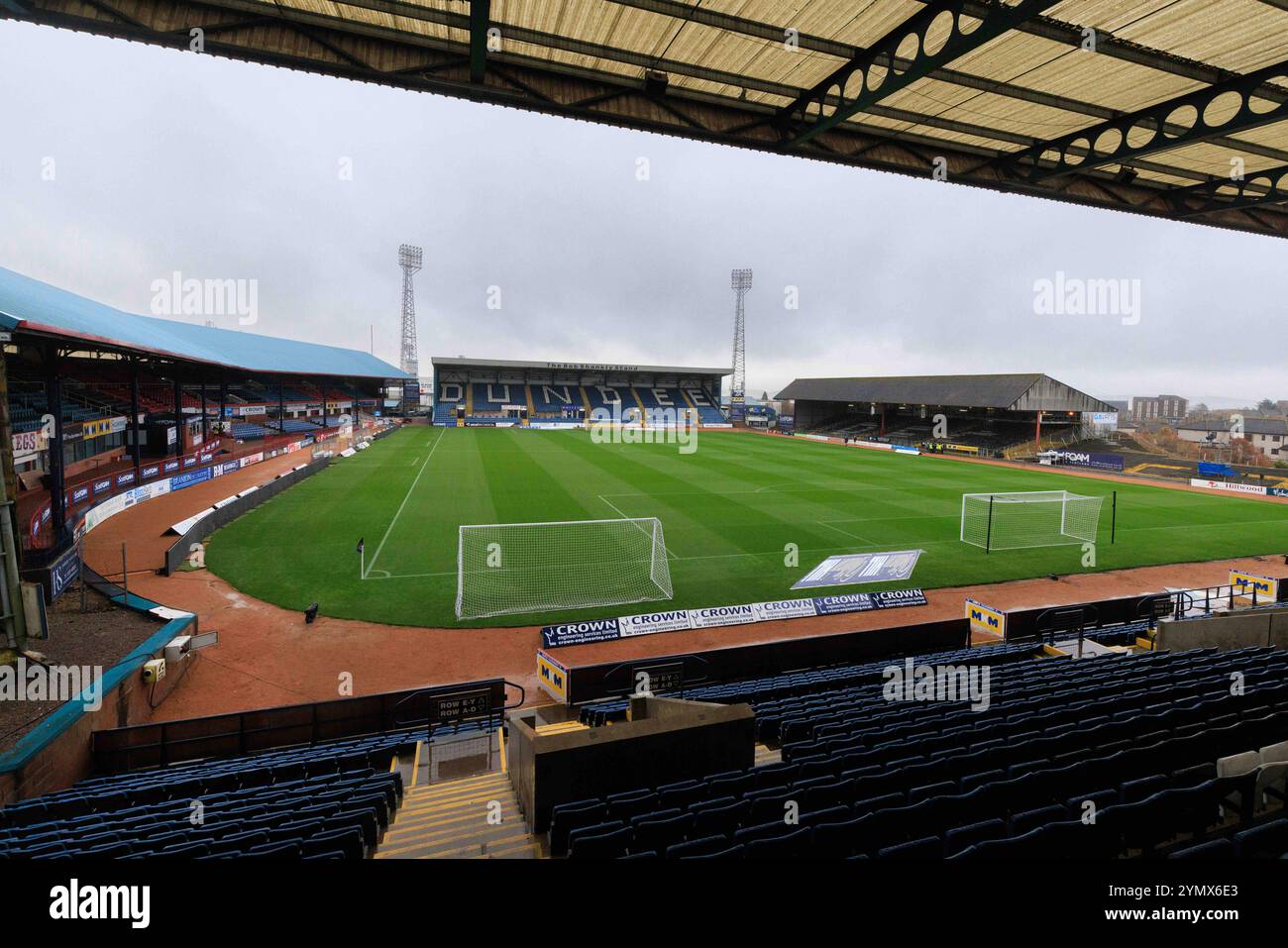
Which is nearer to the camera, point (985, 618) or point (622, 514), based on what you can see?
point (985, 618)

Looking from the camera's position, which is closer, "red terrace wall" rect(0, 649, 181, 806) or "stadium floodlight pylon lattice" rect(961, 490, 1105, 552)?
"red terrace wall" rect(0, 649, 181, 806)

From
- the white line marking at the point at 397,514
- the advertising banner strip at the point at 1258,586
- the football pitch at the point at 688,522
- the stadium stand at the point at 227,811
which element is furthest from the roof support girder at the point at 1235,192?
the white line marking at the point at 397,514

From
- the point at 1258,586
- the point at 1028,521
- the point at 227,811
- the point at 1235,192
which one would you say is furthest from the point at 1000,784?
the point at 1028,521

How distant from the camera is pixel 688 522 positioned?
83.0ft

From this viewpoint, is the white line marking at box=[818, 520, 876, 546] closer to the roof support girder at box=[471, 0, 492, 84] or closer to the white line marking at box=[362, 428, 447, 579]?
the white line marking at box=[362, 428, 447, 579]

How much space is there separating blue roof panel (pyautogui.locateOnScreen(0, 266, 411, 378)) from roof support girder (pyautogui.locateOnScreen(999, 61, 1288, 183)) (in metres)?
20.7

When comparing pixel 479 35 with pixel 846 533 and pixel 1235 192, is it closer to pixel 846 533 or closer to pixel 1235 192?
pixel 1235 192

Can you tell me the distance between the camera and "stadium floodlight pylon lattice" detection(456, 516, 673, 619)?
1644 centimetres

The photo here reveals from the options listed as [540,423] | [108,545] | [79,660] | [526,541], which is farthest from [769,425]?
[79,660]

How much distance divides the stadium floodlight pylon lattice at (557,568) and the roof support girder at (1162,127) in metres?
11.5

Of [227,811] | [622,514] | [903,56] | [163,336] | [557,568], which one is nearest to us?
[227,811]

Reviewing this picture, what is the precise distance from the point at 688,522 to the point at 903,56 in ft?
62.3

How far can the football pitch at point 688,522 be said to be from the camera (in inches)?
683

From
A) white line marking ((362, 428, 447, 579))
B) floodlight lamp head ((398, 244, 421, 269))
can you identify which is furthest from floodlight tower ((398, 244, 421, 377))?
white line marking ((362, 428, 447, 579))
